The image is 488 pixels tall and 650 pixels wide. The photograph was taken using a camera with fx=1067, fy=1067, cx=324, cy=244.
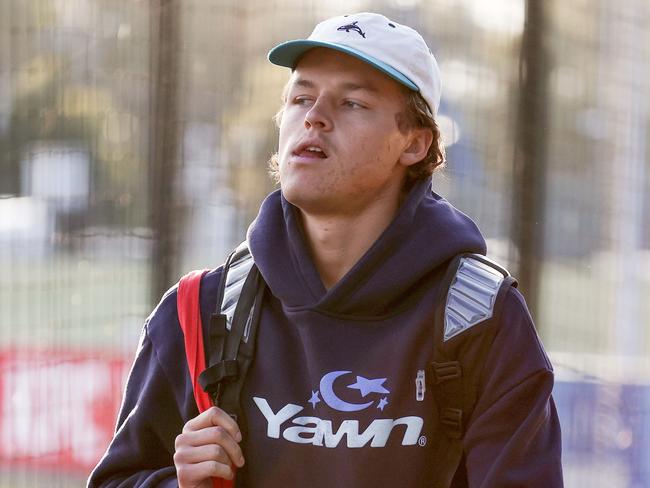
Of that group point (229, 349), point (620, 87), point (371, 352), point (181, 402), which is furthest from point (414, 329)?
point (620, 87)

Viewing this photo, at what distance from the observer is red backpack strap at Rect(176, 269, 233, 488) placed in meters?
2.15

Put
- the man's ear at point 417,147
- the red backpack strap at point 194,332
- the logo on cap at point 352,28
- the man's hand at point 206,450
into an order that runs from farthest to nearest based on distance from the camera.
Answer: the man's ear at point 417,147
the logo on cap at point 352,28
the red backpack strap at point 194,332
the man's hand at point 206,450

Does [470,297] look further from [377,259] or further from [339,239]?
[339,239]

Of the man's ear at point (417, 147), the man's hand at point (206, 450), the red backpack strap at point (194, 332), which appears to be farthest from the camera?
the man's ear at point (417, 147)

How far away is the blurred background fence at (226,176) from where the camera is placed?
12.0 ft

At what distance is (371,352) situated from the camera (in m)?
2.13

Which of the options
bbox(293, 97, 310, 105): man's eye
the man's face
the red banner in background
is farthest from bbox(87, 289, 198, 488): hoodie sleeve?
the red banner in background

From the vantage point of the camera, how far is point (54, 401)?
3.75 m

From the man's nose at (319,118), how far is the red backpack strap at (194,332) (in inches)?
15.9

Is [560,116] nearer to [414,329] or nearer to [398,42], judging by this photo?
[398,42]

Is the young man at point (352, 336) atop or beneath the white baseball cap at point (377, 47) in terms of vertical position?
beneath

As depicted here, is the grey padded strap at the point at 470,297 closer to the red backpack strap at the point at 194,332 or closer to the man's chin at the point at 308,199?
the man's chin at the point at 308,199

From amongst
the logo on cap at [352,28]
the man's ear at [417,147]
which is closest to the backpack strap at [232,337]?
the man's ear at [417,147]

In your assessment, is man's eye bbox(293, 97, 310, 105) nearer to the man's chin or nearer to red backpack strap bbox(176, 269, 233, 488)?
the man's chin
